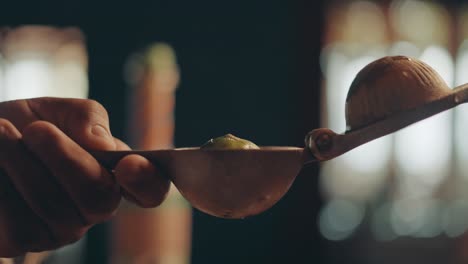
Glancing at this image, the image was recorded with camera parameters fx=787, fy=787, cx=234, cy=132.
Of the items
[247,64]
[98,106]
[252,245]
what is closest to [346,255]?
[252,245]

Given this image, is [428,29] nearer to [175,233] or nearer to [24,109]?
[175,233]

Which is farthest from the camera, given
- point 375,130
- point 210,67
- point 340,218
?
point 210,67

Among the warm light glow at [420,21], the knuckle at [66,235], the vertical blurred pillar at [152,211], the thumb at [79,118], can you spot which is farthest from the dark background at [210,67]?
the knuckle at [66,235]

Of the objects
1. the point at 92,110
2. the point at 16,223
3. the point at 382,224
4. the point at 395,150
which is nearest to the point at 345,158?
the point at 395,150

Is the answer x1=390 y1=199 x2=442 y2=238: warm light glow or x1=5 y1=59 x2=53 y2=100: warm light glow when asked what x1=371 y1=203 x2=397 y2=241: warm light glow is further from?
x1=5 y1=59 x2=53 y2=100: warm light glow

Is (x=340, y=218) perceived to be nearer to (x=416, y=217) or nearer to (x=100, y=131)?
(x=416, y=217)

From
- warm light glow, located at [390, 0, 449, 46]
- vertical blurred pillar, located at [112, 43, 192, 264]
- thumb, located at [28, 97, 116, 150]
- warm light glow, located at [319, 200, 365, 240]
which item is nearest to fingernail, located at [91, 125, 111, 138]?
thumb, located at [28, 97, 116, 150]

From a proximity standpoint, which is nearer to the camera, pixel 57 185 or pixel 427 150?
pixel 57 185
